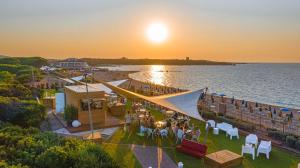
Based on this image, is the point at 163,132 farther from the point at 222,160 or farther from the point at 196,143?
the point at 222,160

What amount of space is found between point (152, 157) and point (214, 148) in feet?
10.6

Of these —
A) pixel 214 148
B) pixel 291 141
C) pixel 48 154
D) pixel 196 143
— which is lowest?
pixel 214 148

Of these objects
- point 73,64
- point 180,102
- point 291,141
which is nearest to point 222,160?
point 180,102

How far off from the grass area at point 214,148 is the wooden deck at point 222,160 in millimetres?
437

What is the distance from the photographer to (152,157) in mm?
11164

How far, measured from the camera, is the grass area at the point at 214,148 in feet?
35.6

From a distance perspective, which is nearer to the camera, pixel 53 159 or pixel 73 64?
pixel 53 159

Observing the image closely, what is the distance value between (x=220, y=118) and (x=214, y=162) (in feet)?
29.4

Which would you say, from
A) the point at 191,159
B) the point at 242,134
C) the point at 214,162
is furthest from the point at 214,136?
the point at 214,162

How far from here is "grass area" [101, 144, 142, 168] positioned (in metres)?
10.3

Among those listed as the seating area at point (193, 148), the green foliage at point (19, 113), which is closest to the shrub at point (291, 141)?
the seating area at point (193, 148)

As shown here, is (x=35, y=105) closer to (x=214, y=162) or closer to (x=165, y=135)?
(x=165, y=135)

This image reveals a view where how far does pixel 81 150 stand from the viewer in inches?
269

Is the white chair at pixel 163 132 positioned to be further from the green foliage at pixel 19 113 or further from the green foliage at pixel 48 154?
the green foliage at pixel 48 154
